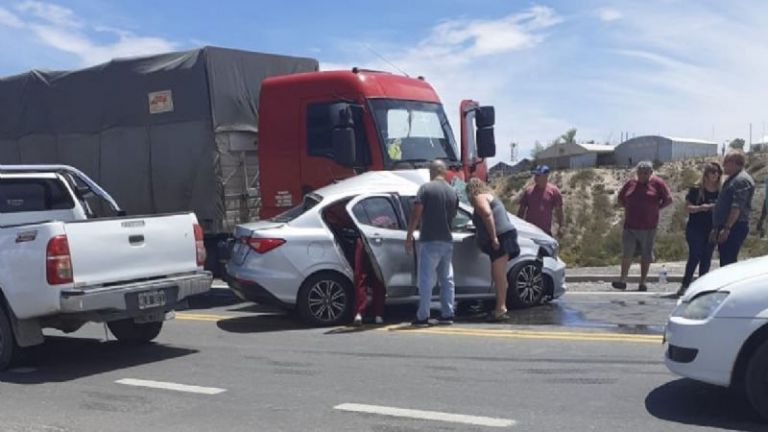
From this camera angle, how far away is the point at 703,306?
5.78m

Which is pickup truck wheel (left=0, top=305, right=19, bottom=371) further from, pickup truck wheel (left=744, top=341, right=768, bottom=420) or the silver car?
pickup truck wheel (left=744, top=341, right=768, bottom=420)

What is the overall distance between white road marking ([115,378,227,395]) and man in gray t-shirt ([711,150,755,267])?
662 centimetres

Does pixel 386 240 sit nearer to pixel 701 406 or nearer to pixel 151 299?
pixel 151 299

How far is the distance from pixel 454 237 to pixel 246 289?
2447mm

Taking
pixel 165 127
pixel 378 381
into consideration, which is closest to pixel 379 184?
pixel 378 381

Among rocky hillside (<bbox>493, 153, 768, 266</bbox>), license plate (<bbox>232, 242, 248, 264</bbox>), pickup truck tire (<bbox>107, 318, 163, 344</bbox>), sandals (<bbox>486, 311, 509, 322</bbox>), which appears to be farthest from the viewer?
rocky hillside (<bbox>493, 153, 768, 266</bbox>)

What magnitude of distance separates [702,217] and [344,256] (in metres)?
4.87

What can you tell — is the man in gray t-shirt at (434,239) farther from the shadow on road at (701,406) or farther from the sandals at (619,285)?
the sandals at (619,285)

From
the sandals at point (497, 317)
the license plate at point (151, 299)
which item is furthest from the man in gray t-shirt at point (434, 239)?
the license plate at point (151, 299)

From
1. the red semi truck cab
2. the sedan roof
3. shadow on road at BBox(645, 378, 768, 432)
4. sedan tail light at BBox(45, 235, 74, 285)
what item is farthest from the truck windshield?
shadow on road at BBox(645, 378, 768, 432)

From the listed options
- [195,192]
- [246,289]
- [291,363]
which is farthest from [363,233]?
[195,192]

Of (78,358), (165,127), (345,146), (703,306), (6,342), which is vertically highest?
(165,127)

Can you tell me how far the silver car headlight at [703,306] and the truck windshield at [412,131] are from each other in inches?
245

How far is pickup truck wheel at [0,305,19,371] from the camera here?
26.3 ft
